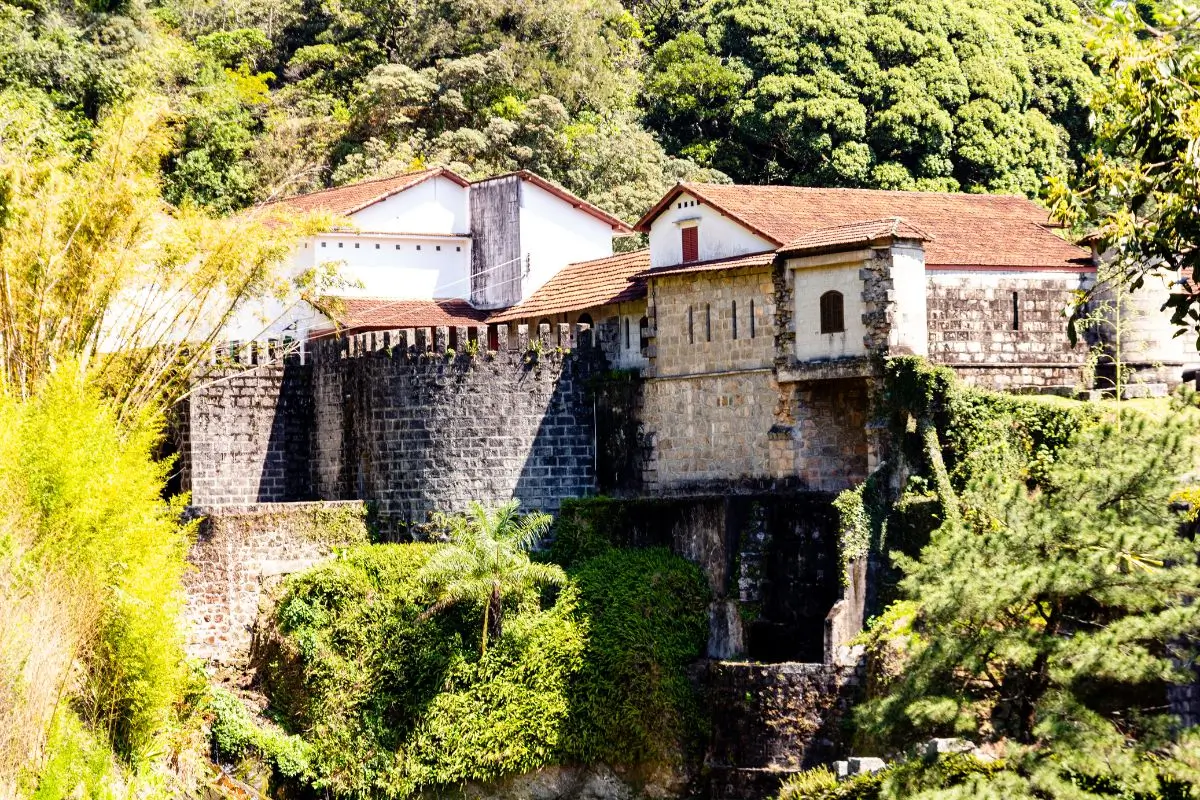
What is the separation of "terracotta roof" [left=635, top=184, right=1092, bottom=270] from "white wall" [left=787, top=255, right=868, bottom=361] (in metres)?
0.89

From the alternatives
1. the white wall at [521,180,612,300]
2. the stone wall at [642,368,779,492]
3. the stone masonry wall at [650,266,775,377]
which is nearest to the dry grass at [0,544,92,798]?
the stone wall at [642,368,779,492]

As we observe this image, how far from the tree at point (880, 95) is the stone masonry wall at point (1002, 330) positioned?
18.2 meters

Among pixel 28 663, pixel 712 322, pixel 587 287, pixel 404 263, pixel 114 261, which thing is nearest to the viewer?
pixel 28 663

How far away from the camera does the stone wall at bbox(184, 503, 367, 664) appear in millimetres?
33938

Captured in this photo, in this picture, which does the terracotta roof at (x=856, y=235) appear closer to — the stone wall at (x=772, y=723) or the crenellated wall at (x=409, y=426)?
the crenellated wall at (x=409, y=426)

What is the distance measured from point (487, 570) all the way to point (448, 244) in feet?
39.8

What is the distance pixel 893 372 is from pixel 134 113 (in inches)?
532

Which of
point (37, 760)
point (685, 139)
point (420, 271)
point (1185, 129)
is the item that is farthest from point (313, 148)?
point (1185, 129)

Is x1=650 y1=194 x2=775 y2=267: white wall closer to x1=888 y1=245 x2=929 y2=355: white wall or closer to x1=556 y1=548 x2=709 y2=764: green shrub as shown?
x1=888 y1=245 x2=929 y2=355: white wall

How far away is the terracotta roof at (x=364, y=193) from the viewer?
1684 inches

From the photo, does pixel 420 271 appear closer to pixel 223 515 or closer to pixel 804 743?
pixel 223 515

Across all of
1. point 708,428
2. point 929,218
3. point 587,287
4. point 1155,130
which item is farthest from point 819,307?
point 1155,130

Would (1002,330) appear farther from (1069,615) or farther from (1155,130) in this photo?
(1155,130)

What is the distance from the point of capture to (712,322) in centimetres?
3450
